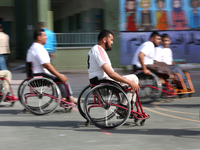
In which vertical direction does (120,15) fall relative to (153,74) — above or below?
above

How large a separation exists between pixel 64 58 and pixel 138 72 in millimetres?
7541

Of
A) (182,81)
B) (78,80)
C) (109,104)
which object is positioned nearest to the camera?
(109,104)

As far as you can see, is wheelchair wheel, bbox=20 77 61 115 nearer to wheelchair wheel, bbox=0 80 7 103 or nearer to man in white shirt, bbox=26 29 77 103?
man in white shirt, bbox=26 29 77 103

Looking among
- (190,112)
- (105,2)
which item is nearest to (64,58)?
(105,2)

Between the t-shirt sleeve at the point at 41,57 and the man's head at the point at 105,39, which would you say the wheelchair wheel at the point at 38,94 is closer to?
the t-shirt sleeve at the point at 41,57

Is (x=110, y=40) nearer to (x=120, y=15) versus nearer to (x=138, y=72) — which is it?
(x=138, y=72)

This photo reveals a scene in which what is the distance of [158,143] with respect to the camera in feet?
16.7

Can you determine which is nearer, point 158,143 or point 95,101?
point 158,143

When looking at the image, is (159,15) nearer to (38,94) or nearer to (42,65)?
(42,65)

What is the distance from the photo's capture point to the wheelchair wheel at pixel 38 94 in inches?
278

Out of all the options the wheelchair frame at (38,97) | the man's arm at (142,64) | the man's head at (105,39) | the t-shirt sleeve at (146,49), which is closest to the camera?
the man's head at (105,39)

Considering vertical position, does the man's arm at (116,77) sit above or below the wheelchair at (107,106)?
above

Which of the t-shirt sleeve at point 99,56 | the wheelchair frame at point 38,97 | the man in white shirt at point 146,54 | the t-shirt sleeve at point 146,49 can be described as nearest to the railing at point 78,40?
the man in white shirt at point 146,54

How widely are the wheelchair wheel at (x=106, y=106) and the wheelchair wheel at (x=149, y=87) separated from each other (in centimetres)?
235
